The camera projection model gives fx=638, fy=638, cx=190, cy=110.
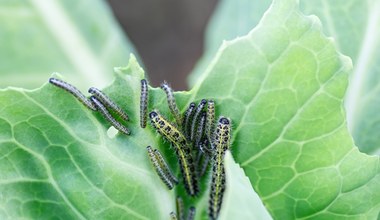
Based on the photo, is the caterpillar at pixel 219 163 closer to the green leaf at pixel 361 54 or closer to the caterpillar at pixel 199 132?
the caterpillar at pixel 199 132

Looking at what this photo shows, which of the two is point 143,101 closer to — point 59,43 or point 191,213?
point 191,213

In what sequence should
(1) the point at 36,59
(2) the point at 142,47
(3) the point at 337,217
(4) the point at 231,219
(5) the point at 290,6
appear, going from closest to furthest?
(4) the point at 231,219 → (5) the point at 290,6 → (3) the point at 337,217 → (1) the point at 36,59 → (2) the point at 142,47

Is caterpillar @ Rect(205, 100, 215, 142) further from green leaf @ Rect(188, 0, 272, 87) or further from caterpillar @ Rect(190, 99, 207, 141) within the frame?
green leaf @ Rect(188, 0, 272, 87)

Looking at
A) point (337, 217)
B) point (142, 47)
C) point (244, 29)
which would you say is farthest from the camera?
point (142, 47)

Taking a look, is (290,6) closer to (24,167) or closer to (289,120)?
(289,120)

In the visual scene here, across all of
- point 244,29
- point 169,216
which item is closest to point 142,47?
point 244,29

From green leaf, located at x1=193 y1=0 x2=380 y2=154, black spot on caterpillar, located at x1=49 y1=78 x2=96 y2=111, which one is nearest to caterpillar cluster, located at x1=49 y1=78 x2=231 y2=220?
black spot on caterpillar, located at x1=49 y1=78 x2=96 y2=111

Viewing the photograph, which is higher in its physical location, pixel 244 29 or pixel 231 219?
pixel 244 29
